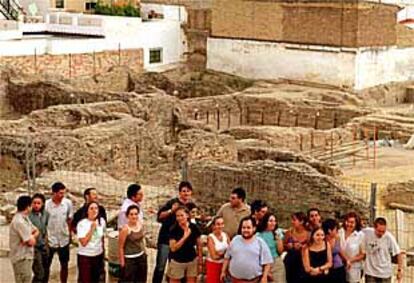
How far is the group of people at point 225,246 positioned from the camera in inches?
407

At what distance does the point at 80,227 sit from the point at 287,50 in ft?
98.4

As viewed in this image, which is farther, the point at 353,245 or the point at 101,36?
the point at 101,36

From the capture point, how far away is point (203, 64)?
43.5 metres

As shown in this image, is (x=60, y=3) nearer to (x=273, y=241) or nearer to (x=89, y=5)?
(x=89, y=5)

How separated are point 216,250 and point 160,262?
98cm

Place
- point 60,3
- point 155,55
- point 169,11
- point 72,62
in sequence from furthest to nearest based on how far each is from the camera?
point 60,3
point 169,11
point 155,55
point 72,62

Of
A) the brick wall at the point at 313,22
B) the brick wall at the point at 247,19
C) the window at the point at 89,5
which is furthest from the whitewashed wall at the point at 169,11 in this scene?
the window at the point at 89,5

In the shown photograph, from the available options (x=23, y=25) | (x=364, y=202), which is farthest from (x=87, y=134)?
(x=23, y=25)

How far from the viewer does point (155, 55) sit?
4206 cm

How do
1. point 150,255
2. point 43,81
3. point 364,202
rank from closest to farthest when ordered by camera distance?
1. point 150,255
2. point 364,202
3. point 43,81

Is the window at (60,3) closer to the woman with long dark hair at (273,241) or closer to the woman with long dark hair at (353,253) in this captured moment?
the woman with long dark hair at (273,241)

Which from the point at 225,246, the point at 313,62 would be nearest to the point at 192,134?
the point at 225,246

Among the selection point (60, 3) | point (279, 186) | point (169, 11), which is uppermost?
point (60, 3)

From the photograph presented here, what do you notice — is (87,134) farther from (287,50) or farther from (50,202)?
(287,50)
